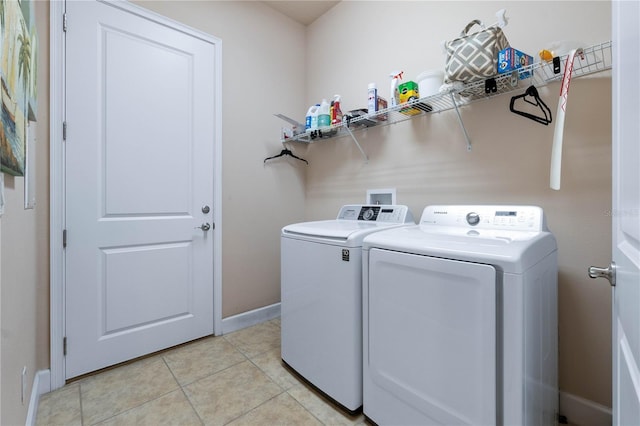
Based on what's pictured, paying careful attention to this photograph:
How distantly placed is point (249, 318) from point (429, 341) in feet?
5.72

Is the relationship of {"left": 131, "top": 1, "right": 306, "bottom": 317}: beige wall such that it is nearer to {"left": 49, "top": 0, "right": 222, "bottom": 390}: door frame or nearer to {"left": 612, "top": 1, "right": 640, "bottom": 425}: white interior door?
{"left": 49, "top": 0, "right": 222, "bottom": 390}: door frame

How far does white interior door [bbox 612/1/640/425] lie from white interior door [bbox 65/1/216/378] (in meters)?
2.19

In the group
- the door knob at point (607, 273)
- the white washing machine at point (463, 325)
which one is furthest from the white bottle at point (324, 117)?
the door knob at point (607, 273)

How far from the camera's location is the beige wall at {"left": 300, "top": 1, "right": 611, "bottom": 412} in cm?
129

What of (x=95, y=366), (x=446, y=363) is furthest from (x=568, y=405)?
(x=95, y=366)

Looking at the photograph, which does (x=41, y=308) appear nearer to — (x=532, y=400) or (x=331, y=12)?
(x=532, y=400)

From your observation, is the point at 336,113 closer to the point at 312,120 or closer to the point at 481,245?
the point at 312,120

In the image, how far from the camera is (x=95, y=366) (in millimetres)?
1765

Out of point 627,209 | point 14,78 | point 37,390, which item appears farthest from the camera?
point 37,390

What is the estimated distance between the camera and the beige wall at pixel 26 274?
0.92 metres

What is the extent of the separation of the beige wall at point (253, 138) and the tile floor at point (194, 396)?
1.86 feet

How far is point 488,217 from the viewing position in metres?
1.40

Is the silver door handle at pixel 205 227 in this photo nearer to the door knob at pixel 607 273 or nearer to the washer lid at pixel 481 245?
the washer lid at pixel 481 245

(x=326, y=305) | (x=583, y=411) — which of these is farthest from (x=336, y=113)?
(x=583, y=411)
